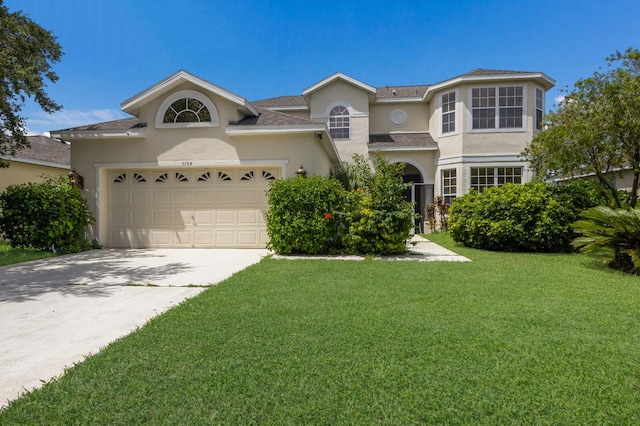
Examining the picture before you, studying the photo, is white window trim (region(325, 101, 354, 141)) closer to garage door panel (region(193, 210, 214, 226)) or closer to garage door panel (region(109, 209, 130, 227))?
garage door panel (region(193, 210, 214, 226))

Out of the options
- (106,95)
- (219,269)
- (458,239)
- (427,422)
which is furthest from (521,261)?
(106,95)

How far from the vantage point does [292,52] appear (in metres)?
17.7

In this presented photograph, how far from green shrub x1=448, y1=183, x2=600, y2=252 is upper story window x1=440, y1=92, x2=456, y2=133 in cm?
642

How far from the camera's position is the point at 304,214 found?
9242mm

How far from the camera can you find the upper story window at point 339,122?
17.6m

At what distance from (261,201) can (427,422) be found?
9.24 metres

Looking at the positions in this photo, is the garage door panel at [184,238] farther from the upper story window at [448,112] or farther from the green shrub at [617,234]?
the upper story window at [448,112]

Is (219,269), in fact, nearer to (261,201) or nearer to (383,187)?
(261,201)

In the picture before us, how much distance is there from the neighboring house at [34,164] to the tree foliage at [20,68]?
1.96 metres

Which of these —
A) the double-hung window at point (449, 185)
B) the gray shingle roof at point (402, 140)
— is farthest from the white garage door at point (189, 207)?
the double-hung window at point (449, 185)

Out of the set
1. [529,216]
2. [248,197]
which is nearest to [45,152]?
[248,197]

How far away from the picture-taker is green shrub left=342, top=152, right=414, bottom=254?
357 inches

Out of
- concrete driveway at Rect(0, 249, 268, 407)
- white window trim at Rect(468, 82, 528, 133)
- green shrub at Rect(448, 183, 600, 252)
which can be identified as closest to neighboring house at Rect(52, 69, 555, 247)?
concrete driveway at Rect(0, 249, 268, 407)

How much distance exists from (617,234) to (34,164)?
19.8 meters
